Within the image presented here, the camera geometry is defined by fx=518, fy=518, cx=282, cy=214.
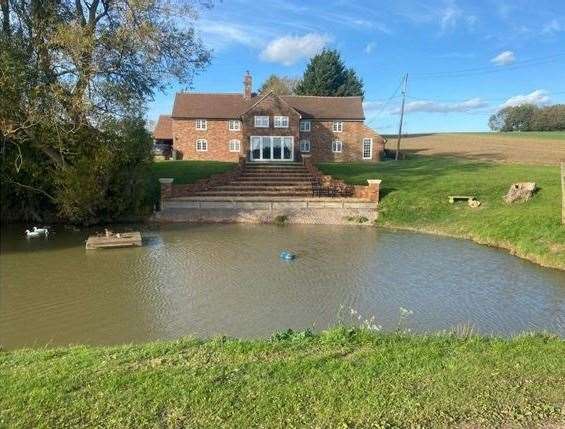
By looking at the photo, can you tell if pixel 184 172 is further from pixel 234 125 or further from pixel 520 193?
pixel 520 193

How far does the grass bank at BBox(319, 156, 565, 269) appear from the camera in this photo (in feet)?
49.2

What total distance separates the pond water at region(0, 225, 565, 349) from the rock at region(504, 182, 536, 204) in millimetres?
4556

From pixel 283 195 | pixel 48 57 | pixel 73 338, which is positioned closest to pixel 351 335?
pixel 73 338

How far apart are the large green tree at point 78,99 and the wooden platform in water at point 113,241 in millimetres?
3368

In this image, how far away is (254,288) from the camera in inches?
424

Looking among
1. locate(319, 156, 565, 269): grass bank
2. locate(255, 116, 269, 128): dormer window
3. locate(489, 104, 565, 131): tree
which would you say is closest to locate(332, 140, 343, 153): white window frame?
locate(255, 116, 269, 128): dormer window

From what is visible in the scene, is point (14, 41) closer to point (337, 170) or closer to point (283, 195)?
point (283, 195)

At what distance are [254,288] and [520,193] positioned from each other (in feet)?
44.3

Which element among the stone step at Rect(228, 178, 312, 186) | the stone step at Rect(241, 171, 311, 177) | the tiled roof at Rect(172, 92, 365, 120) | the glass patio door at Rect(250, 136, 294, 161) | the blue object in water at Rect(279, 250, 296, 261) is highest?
the tiled roof at Rect(172, 92, 365, 120)

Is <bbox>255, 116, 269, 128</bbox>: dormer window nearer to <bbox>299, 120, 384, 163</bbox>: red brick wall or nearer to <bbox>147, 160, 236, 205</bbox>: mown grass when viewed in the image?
<bbox>299, 120, 384, 163</bbox>: red brick wall

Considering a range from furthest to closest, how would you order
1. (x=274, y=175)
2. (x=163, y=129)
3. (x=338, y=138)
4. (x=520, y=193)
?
1. (x=163, y=129)
2. (x=338, y=138)
3. (x=274, y=175)
4. (x=520, y=193)

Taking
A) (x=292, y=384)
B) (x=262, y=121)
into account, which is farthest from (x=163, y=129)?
(x=292, y=384)

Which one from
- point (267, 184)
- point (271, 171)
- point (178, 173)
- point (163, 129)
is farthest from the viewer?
point (163, 129)

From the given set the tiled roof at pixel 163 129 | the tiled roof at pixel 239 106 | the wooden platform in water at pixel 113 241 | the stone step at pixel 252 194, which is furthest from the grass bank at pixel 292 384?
the tiled roof at pixel 163 129
